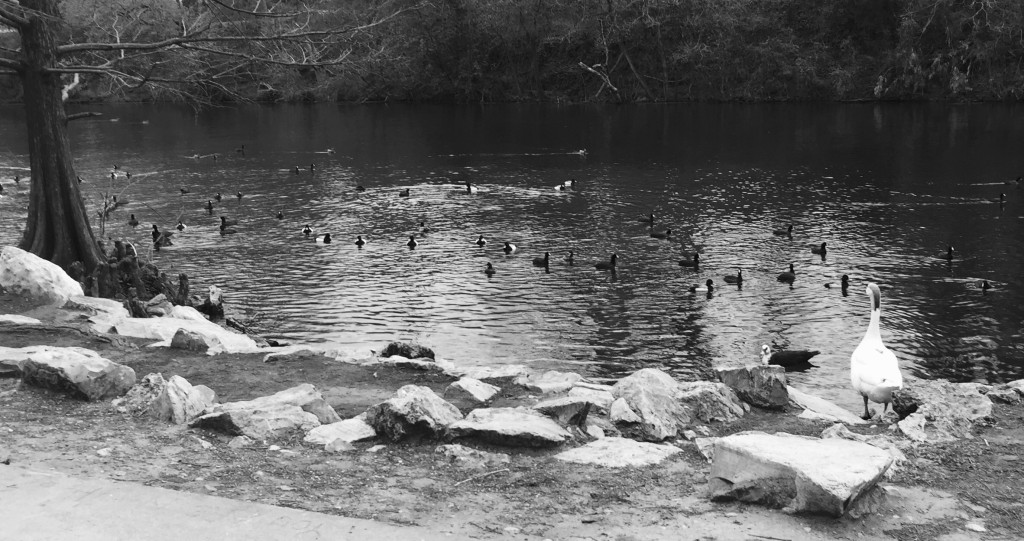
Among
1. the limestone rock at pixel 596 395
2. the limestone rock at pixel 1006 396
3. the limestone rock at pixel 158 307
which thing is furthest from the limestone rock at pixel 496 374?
the limestone rock at pixel 158 307

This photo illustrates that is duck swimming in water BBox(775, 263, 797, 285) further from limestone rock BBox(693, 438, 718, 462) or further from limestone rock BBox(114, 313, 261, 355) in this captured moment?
limestone rock BBox(693, 438, 718, 462)

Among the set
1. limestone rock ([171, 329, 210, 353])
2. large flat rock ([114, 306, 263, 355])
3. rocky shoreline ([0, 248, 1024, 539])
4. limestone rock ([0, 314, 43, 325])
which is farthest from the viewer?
large flat rock ([114, 306, 263, 355])

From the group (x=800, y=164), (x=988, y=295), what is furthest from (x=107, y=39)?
(x=800, y=164)

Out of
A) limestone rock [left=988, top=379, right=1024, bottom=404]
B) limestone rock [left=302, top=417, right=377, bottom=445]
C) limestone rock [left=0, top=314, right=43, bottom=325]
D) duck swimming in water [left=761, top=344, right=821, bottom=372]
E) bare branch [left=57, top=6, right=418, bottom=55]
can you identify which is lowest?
duck swimming in water [left=761, top=344, right=821, bottom=372]

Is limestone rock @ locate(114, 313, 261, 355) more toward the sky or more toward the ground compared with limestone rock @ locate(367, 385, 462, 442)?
more toward the ground

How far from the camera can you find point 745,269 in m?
32.1

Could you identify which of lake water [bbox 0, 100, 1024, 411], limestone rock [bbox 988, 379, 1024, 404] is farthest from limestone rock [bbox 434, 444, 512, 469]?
lake water [bbox 0, 100, 1024, 411]

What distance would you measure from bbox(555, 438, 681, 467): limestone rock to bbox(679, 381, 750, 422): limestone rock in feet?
5.91

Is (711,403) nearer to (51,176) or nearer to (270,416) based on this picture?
(270,416)

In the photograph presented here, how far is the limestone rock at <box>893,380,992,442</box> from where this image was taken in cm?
1039

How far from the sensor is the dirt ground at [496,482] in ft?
25.4

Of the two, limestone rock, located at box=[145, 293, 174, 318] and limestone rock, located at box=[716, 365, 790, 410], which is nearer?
limestone rock, located at box=[716, 365, 790, 410]

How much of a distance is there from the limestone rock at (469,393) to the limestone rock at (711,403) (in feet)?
7.79

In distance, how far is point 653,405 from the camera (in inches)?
439
